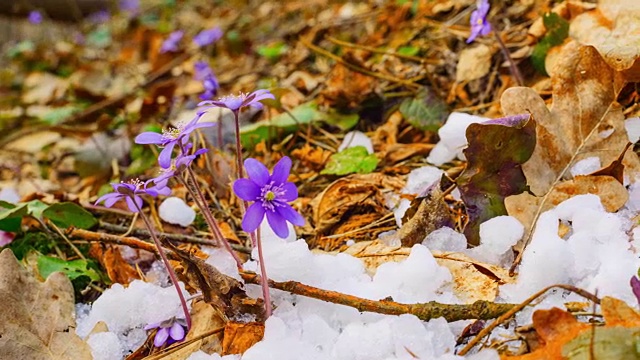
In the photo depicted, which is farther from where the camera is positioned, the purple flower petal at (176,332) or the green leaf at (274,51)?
the green leaf at (274,51)

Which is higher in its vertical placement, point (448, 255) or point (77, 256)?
point (448, 255)

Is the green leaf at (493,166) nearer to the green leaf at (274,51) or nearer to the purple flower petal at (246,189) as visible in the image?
the purple flower petal at (246,189)

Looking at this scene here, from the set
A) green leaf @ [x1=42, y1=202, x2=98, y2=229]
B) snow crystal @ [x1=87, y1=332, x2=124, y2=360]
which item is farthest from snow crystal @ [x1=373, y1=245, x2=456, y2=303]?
green leaf @ [x1=42, y1=202, x2=98, y2=229]

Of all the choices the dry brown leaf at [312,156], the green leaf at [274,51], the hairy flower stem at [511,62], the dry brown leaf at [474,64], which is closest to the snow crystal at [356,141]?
the dry brown leaf at [312,156]

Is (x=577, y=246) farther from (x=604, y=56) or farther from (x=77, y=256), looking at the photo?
(x=77, y=256)

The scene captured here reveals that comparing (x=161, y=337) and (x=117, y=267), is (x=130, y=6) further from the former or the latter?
(x=161, y=337)

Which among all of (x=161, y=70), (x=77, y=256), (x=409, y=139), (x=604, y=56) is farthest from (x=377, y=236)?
(x=161, y=70)

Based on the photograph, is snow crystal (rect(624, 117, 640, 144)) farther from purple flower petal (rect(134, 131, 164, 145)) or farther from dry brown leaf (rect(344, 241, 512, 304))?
purple flower petal (rect(134, 131, 164, 145))
